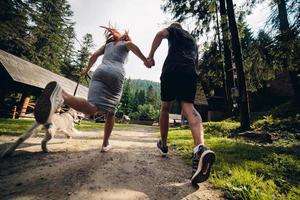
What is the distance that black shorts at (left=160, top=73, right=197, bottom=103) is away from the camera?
124 inches

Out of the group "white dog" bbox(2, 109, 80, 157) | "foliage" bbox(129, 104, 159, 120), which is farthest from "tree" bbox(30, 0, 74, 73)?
"foliage" bbox(129, 104, 159, 120)

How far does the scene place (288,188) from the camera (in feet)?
8.32

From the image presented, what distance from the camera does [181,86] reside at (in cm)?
318

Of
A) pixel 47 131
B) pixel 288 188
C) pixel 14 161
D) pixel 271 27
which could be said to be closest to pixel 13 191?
pixel 14 161

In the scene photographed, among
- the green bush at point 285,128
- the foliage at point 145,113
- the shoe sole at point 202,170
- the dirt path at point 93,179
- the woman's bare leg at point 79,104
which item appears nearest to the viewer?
the dirt path at point 93,179

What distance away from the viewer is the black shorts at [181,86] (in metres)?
3.16

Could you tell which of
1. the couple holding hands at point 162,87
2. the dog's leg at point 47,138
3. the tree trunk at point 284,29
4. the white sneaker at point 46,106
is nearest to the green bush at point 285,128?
the tree trunk at point 284,29

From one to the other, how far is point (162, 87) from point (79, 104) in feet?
4.14

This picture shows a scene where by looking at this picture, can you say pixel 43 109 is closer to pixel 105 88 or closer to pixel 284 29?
pixel 105 88

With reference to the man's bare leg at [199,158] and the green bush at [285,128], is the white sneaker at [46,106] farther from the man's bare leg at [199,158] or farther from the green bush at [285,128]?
the green bush at [285,128]

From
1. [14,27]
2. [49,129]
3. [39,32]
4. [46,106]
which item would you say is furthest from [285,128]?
[39,32]

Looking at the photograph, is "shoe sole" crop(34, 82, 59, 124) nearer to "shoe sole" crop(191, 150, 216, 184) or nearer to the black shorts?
the black shorts

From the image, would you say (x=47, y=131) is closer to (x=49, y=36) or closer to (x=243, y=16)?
(x=243, y=16)

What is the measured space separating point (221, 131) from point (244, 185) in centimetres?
800
